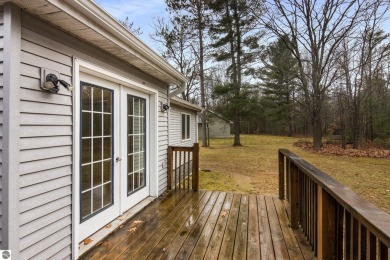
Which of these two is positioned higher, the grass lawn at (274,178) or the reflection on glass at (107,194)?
the reflection on glass at (107,194)

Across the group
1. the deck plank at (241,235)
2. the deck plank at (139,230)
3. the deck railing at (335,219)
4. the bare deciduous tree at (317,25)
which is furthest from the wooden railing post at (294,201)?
the bare deciduous tree at (317,25)

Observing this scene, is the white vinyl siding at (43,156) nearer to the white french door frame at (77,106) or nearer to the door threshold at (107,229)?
the white french door frame at (77,106)

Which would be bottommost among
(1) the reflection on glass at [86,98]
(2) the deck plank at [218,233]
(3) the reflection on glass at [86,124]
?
(2) the deck plank at [218,233]

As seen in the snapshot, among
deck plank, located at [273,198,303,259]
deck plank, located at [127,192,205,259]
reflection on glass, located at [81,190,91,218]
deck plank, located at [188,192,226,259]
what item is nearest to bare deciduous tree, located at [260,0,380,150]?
deck plank, located at [273,198,303,259]

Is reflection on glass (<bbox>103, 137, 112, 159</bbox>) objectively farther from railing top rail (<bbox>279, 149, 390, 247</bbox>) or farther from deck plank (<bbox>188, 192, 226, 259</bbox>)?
railing top rail (<bbox>279, 149, 390, 247</bbox>)

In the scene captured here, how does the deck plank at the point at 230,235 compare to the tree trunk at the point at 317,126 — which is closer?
the deck plank at the point at 230,235

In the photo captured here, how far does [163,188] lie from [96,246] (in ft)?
7.22

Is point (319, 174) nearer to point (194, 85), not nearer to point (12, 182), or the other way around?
point (12, 182)

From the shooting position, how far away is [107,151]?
3107mm

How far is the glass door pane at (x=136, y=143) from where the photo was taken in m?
3.71

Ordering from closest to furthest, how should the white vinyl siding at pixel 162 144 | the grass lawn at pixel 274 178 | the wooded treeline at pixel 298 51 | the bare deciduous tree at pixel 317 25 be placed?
the white vinyl siding at pixel 162 144 < the grass lawn at pixel 274 178 < the bare deciduous tree at pixel 317 25 < the wooded treeline at pixel 298 51

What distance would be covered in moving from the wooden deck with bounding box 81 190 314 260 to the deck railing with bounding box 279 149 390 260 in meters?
0.32

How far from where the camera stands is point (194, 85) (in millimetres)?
17828

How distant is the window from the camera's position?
8898mm
